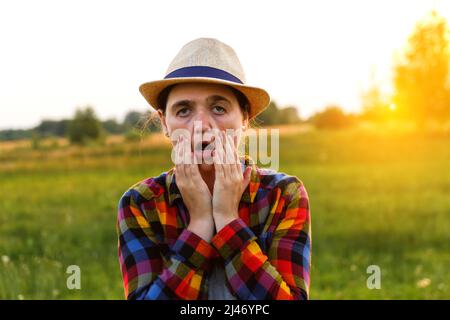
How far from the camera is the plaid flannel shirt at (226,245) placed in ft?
9.18

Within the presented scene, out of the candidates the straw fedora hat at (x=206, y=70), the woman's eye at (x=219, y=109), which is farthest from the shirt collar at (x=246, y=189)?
the straw fedora hat at (x=206, y=70)

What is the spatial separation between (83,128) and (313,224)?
926 inches

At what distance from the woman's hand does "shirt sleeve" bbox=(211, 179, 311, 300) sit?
103 mm

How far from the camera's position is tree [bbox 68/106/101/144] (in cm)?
3203

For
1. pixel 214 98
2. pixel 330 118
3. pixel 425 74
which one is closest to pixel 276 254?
pixel 214 98

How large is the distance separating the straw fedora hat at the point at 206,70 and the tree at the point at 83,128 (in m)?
29.6

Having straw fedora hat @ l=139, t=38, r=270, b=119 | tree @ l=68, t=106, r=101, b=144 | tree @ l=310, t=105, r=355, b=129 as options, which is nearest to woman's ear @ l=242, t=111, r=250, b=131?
straw fedora hat @ l=139, t=38, r=270, b=119

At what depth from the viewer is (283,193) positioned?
→ 3.08 meters

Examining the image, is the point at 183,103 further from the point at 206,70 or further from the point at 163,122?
the point at 163,122

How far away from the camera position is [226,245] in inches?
110

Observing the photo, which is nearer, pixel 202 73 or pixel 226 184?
pixel 226 184

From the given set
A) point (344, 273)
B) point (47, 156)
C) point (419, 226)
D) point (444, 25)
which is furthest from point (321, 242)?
point (444, 25)
